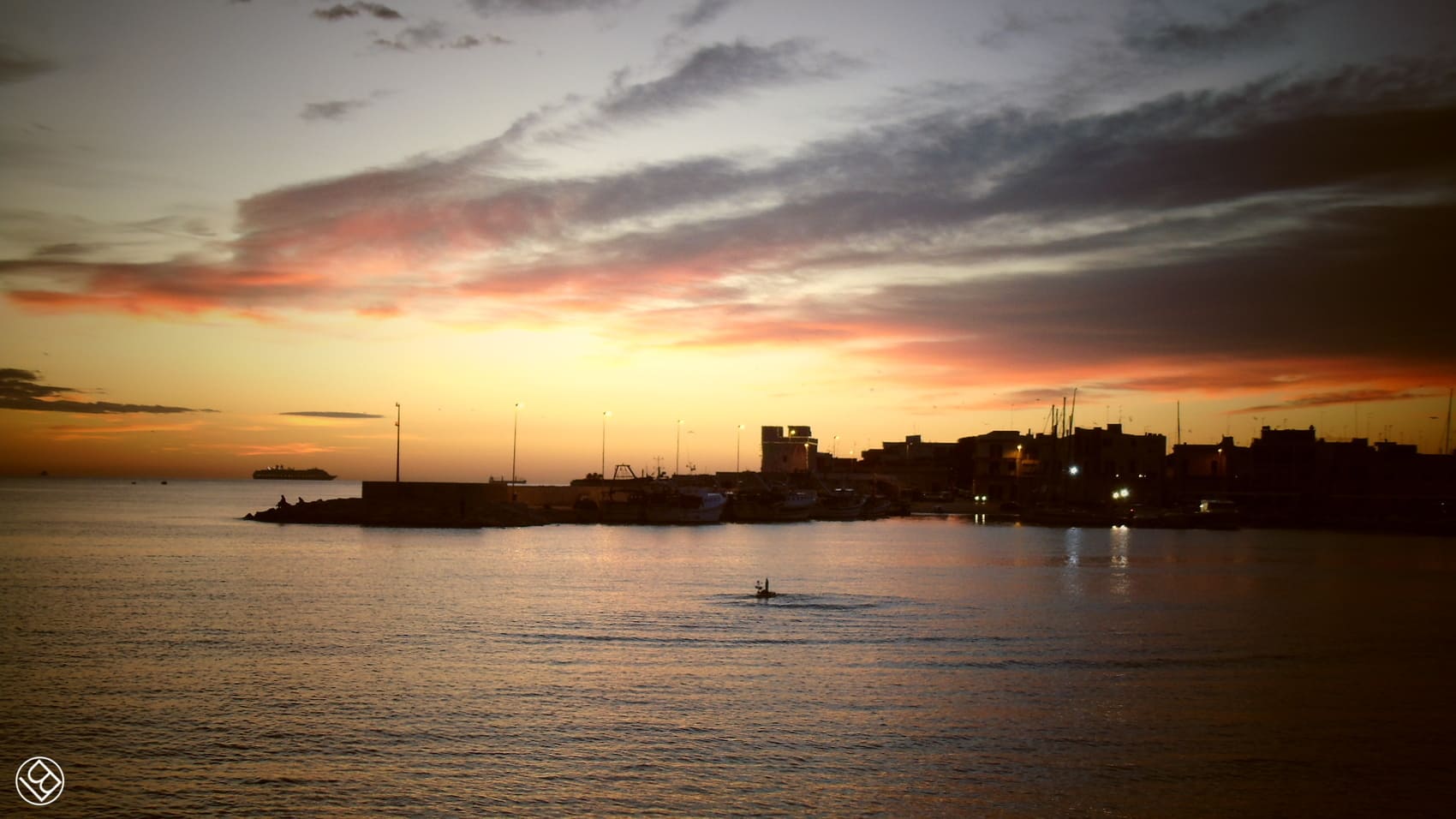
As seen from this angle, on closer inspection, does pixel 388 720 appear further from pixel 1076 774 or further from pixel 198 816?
pixel 1076 774

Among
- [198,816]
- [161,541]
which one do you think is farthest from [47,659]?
[161,541]

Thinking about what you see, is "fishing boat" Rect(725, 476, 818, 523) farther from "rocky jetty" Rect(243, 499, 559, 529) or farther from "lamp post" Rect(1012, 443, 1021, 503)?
"lamp post" Rect(1012, 443, 1021, 503)

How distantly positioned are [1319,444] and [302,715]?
165984 millimetres

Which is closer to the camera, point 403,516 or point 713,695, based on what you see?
point 713,695

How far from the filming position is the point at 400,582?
176 ft

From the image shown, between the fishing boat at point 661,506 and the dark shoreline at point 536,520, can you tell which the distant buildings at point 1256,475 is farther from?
the fishing boat at point 661,506

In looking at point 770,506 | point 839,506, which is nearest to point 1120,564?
point 770,506

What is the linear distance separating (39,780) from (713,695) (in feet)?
48.2

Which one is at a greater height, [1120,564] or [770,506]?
[770,506]

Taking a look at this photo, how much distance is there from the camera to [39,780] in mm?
19953

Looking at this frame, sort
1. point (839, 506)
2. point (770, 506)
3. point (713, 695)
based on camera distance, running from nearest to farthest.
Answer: point (713, 695)
point (770, 506)
point (839, 506)

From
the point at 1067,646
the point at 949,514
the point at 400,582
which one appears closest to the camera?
the point at 1067,646

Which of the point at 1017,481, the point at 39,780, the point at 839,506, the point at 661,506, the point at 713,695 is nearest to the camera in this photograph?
the point at 39,780

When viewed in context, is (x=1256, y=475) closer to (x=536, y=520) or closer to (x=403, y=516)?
(x=536, y=520)
